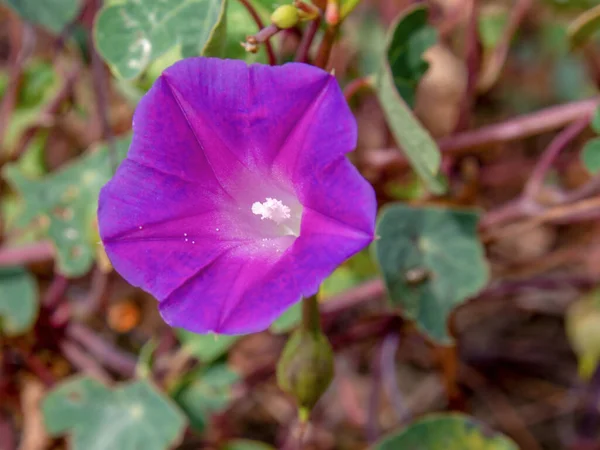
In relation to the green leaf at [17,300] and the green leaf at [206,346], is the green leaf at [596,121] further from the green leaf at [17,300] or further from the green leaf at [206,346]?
the green leaf at [17,300]

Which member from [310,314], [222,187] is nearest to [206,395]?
[310,314]

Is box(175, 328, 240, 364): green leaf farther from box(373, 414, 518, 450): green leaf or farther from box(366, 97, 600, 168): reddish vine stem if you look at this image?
box(366, 97, 600, 168): reddish vine stem

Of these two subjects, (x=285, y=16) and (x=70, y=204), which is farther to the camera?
(x=70, y=204)

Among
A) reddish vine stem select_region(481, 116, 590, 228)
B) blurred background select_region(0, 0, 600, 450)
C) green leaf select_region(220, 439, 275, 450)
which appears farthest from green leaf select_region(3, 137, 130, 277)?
reddish vine stem select_region(481, 116, 590, 228)

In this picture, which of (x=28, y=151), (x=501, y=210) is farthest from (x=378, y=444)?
(x=28, y=151)

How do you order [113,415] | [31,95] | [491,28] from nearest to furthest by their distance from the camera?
[113,415] → [491,28] → [31,95]

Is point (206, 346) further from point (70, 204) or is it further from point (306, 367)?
point (306, 367)
